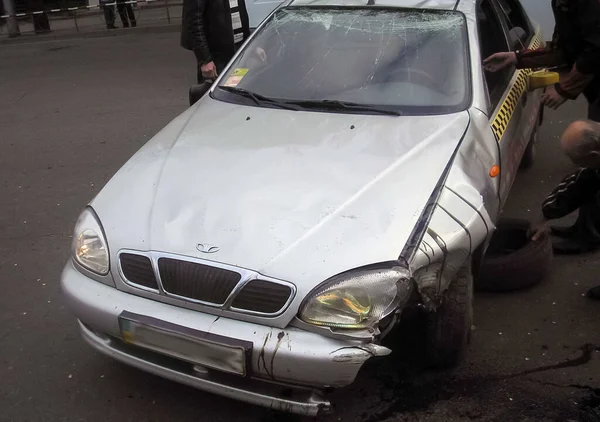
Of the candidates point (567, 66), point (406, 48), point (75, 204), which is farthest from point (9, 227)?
point (567, 66)

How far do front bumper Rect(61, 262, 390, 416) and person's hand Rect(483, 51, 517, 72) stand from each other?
200 centimetres

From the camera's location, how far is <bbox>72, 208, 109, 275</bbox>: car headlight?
258 cm

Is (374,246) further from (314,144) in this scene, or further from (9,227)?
(9,227)

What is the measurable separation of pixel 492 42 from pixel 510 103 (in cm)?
40

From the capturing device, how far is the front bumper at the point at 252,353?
222 centimetres

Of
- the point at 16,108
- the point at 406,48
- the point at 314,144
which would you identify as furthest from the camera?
the point at 16,108

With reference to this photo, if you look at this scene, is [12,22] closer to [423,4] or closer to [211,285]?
[423,4]

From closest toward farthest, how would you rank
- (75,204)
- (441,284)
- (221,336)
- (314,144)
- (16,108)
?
(221,336), (441,284), (314,144), (75,204), (16,108)

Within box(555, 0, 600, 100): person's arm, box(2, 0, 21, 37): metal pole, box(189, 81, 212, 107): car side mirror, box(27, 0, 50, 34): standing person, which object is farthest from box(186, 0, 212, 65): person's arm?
box(2, 0, 21, 37): metal pole

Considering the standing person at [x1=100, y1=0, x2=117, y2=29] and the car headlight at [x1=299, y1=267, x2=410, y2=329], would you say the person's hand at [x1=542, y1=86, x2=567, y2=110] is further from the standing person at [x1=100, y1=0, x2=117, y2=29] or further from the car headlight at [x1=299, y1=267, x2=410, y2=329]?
the standing person at [x1=100, y1=0, x2=117, y2=29]

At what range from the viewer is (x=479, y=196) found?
2.78 meters

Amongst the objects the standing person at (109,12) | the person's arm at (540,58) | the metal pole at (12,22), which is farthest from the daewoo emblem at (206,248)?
the metal pole at (12,22)

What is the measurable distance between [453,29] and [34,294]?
110 inches

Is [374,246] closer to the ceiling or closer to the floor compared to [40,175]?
closer to the ceiling
